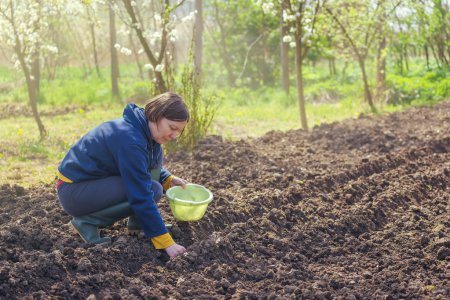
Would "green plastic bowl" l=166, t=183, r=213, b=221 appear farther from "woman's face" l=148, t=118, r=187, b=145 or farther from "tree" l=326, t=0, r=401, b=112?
"tree" l=326, t=0, r=401, b=112

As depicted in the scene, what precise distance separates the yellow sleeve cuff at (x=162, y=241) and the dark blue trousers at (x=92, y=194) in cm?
35

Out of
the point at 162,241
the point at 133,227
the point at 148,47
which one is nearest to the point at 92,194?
the point at 133,227

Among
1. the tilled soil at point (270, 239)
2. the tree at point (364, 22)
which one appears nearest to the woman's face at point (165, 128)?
the tilled soil at point (270, 239)

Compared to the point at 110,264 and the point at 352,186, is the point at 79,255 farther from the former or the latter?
the point at 352,186

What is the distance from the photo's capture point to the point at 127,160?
3555 mm

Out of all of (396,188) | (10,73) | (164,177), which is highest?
(10,73)

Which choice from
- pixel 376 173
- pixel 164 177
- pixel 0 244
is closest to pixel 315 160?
pixel 376 173

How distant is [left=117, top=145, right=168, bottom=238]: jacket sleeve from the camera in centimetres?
355

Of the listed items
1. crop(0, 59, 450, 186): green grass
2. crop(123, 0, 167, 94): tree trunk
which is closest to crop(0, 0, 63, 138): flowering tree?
crop(0, 59, 450, 186): green grass

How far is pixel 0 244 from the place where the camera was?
12.1 ft

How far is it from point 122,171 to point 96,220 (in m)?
0.48

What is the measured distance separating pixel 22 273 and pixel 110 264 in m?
0.49

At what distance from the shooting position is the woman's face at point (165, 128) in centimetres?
365

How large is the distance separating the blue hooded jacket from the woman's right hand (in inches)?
4.5
